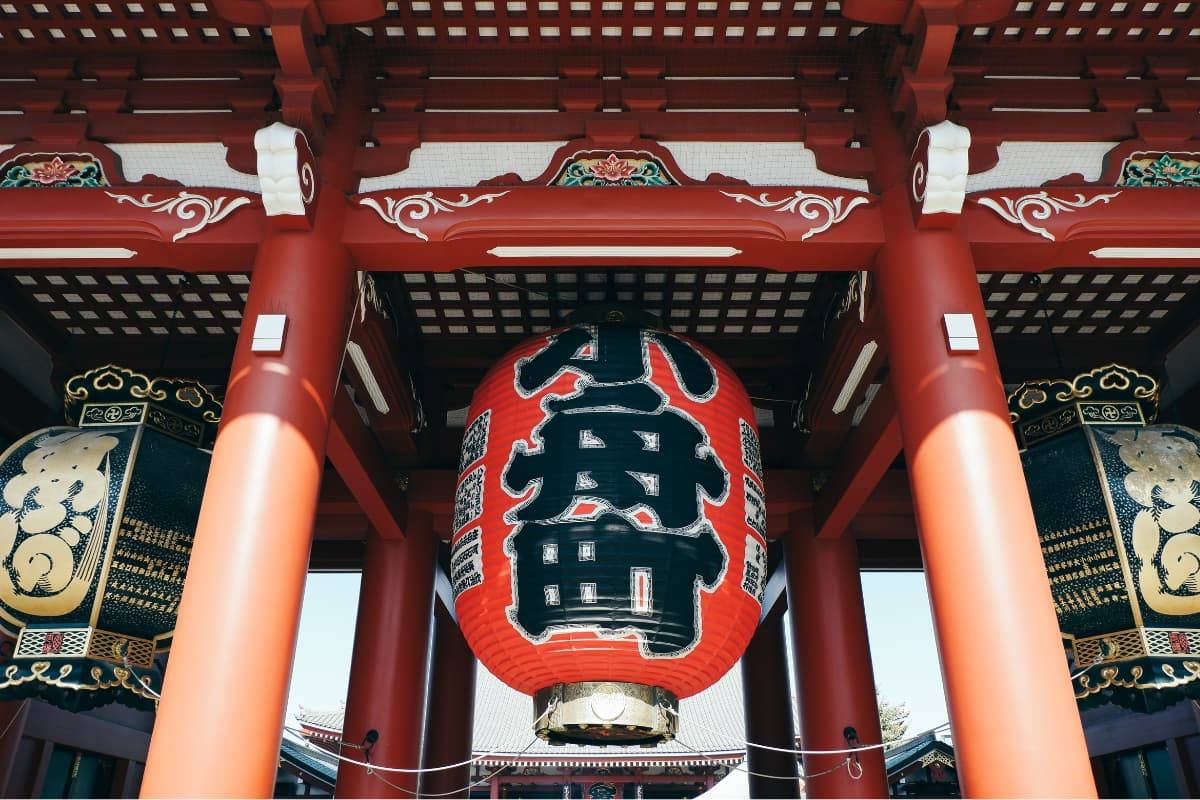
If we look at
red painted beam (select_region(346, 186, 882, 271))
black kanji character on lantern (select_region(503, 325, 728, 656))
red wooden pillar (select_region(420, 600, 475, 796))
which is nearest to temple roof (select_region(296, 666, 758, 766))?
red wooden pillar (select_region(420, 600, 475, 796))

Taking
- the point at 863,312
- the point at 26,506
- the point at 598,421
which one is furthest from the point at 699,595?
the point at 26,506

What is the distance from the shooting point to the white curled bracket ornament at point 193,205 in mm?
4512

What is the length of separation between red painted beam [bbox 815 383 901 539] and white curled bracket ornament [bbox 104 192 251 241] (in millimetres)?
3940

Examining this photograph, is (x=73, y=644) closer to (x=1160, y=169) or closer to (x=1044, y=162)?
(x=1044, y=162)

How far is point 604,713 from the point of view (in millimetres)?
3703

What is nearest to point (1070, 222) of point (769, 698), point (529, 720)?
point (769, 698)

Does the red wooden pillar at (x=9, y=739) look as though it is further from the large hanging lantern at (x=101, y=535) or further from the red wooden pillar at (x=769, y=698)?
the red wooden pillar at (x=769, y=698)

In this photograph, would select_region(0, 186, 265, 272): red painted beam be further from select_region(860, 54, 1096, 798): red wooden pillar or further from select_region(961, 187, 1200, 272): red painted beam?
select_region(961, 187, 1200, 272): red painted beam

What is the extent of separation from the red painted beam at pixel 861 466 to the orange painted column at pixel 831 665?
0.24m

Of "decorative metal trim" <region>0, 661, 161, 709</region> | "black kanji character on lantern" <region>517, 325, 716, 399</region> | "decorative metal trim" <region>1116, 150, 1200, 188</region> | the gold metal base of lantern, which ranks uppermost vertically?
"decorative metal trim" <region>1116, 150, 1200, 188</region>

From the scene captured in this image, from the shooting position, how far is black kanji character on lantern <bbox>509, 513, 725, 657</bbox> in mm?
3719

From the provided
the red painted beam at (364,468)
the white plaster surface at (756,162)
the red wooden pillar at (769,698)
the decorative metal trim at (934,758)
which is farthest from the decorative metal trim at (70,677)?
the decorative metal trim at (934,758)

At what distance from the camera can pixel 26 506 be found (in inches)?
175

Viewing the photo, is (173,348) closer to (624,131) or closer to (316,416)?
(316,416)
